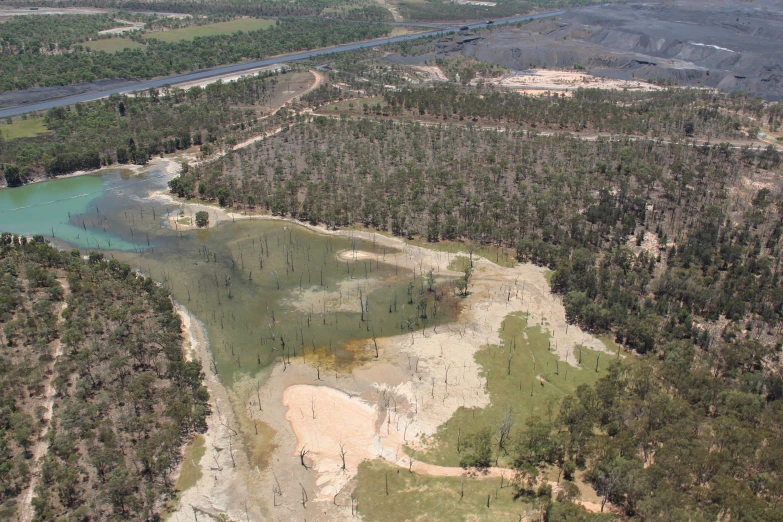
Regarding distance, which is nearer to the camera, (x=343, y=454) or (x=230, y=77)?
(x=343, y=454)

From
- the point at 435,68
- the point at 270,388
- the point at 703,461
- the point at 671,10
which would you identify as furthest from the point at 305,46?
the point at 703,461

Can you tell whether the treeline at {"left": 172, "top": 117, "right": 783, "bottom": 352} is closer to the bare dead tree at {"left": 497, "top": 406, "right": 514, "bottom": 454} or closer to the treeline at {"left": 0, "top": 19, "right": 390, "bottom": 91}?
the bare dead tree at {"left": 497, "top": 406, "right": 514, "bottom": 454}

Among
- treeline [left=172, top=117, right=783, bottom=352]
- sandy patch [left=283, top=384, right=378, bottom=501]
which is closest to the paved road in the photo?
treeline [left=172, top=117, right=783, bottom=352]

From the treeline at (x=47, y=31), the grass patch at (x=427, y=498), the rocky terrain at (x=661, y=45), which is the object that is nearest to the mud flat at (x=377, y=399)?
the grass patch at (x=427, y=498)

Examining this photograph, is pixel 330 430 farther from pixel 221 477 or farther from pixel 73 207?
pixel 73 207

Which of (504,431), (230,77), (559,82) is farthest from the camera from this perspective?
(230,77)

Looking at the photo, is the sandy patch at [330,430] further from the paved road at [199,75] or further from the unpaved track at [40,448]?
the paved road at [199,75]

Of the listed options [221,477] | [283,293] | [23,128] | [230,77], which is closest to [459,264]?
[283,293]
